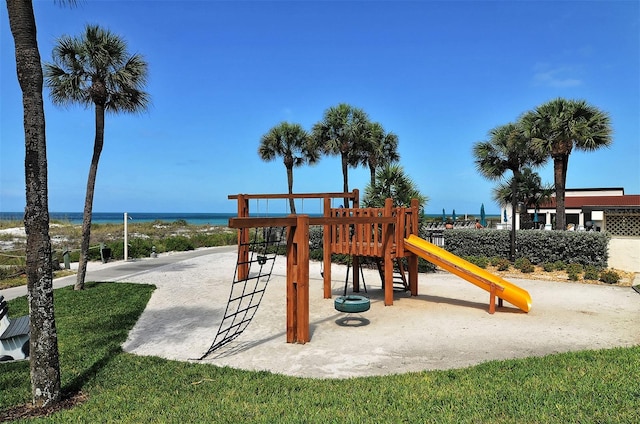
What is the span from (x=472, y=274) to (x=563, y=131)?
11621 millimetres

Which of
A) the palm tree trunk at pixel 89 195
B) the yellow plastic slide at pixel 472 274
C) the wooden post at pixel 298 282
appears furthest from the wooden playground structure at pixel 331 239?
the palm tree trunk at pixel 89 195

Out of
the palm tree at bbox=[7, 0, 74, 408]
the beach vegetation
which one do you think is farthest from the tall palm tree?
the palm tree at bbox=[7, 0, 74, 408]

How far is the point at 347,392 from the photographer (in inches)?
166

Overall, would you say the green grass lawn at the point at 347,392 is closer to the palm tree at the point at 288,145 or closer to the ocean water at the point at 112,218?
the palm tree at the point at 288,145

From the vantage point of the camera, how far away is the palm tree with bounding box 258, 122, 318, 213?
26.5 m

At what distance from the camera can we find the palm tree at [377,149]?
22.7 metres

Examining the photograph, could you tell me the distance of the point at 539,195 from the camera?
84.9ft

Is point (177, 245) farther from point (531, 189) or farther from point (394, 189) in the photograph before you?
point (531, 189)

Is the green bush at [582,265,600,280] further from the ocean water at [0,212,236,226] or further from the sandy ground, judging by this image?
the ocean water at [0,212,236,226]

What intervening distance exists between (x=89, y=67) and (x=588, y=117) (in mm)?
17685

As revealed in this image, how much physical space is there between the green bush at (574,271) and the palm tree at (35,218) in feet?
40.3

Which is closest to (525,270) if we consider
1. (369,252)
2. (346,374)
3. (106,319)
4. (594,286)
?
(594,286)

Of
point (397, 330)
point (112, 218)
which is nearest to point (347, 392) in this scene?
point (397, 330)

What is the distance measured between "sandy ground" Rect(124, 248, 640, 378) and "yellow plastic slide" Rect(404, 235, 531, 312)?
305 millimetres
